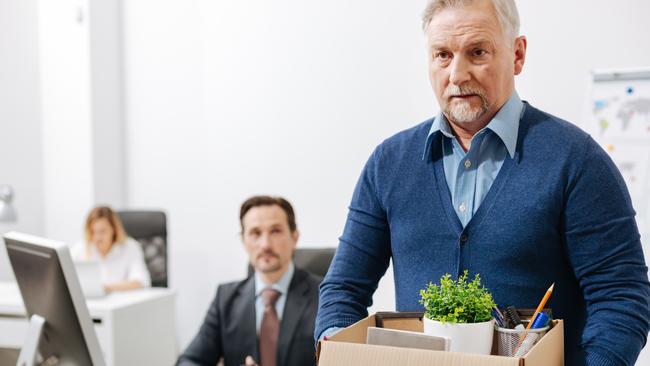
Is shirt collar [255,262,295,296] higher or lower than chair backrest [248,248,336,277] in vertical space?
lower

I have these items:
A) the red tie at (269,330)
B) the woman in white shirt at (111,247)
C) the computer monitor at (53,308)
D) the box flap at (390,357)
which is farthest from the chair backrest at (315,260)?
the box flap at (390,357)

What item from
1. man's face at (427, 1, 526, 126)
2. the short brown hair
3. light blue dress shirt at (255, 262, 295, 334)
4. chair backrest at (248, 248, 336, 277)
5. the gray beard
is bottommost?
light blue dress shirt at (255, 262, 295, 334)

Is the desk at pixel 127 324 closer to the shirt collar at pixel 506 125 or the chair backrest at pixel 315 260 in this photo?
the chair backrest at pixel 315 260

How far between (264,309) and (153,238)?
5.24ft

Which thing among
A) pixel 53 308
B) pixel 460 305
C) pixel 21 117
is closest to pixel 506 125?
pixel 460 305

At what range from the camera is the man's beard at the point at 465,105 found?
121 cm

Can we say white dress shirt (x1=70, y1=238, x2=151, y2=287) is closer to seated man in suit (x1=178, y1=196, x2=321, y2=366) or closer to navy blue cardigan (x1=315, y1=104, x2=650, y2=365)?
seated man in suit (x1=178, y1=196, x2=321, y2=366)

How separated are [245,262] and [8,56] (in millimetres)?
2027

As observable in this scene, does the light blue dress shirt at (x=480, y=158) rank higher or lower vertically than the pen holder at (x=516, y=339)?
higher

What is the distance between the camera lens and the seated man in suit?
106 inches

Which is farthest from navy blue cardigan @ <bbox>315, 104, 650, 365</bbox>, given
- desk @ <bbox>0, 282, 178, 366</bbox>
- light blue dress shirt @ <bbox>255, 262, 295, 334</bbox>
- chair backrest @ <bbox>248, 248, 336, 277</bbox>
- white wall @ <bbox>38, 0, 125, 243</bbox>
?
white wall @ <bbox>38, 0, 125, 243</bbox>

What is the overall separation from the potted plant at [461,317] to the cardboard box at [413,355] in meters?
0.09

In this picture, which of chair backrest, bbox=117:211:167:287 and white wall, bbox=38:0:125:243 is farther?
white wall, bbox=38:0:125:243

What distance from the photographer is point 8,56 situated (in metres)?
4.71
